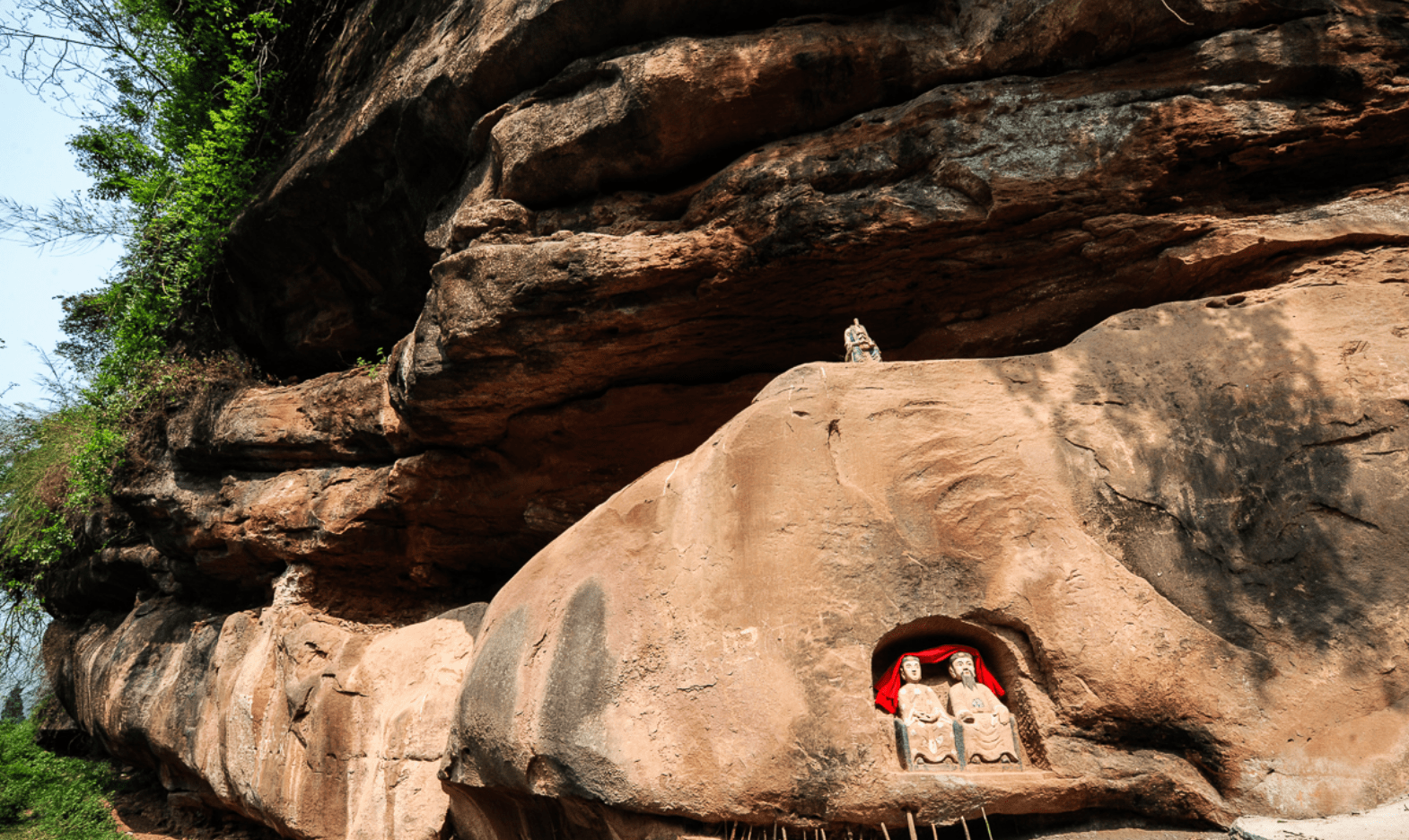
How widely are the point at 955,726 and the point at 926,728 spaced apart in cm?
15

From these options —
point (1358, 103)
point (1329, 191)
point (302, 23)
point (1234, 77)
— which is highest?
point (302, 23)

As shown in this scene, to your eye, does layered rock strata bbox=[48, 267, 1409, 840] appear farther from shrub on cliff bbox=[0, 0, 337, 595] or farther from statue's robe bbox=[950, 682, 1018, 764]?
shrub on cliff bbox=[0, 0, 337, 595]

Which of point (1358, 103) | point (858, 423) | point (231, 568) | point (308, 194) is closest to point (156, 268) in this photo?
point (308, 194)

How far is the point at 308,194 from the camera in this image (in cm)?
892

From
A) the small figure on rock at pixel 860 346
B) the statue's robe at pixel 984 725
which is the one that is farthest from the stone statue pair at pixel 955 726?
the small figure on rock at pixel 860 346

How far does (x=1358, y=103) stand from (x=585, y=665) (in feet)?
19.5

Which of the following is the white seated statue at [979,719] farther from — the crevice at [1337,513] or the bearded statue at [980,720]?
the crevice at [1337,513]

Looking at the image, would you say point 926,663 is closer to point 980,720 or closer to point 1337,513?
point 980,720

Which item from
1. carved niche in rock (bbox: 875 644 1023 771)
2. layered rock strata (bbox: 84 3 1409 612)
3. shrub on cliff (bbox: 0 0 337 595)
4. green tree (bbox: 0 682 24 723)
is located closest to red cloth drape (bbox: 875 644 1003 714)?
carved niche in rock (bbox: 875 644 1023 771)

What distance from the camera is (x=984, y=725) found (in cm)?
430

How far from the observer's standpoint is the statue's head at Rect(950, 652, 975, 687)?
4387 mm

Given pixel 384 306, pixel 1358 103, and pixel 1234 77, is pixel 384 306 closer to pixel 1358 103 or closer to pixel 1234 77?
pixel 1234 77

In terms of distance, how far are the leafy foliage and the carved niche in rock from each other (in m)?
9.86

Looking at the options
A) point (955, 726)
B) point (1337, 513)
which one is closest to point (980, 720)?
point (955, 726)
